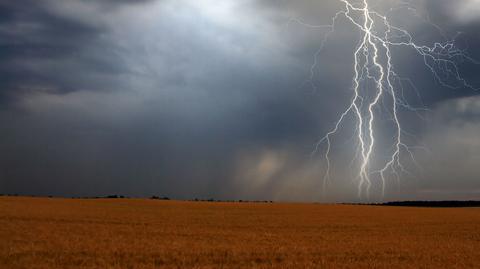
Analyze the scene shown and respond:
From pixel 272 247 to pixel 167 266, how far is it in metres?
4.58

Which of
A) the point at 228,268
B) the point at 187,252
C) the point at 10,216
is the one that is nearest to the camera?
the point at 228,268

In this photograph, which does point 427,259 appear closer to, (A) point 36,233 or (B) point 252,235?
(B) point 252,235


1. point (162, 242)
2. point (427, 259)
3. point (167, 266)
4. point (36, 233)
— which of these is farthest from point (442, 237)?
point (36, 233)

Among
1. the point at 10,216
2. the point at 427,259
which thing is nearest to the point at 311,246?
the point at 427,259

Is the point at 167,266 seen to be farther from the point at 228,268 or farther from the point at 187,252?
the point at 187,252

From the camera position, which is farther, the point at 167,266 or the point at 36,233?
the point at 36,233

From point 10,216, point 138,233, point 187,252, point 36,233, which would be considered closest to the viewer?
point 187,252

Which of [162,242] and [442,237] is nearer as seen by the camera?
[162,242]

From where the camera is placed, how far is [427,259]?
13578mm

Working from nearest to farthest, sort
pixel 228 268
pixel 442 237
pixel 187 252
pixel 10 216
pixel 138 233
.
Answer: pixel 228 268 → pixel 187 252 → pixel 138 233 → pixel 442 237 → pixel 10 216

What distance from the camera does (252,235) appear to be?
18953mm

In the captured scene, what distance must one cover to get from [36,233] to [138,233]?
11.5 ft

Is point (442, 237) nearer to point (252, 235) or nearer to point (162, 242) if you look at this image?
point (252, 235)

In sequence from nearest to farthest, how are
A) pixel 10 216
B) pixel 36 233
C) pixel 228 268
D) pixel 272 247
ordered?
pixel 228 268 < pixel 272 247 < pixel 36 233 < pixel 10 216
